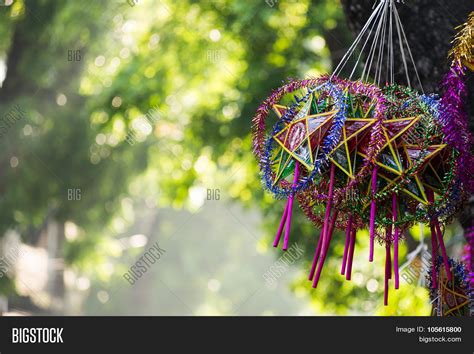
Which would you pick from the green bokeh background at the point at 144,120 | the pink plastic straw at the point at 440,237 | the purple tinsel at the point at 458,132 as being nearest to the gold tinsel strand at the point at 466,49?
the purple tinsel at the point at 458,132

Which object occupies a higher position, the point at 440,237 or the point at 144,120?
the point at 144,120

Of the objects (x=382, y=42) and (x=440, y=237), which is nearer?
(x=440, y=237)

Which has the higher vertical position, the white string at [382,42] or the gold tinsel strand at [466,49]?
the white string at [382,42]

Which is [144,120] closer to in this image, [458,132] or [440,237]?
[440,237]

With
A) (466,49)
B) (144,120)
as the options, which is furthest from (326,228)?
(144,120)

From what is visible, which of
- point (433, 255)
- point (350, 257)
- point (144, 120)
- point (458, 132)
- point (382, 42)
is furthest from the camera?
point (144, 120)

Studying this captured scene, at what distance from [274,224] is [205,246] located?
75.7 ft

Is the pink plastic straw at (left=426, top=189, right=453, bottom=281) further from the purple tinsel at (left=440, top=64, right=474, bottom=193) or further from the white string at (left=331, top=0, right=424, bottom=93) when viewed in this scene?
the white string at (left=331, top=0, right=424, bottom=93)

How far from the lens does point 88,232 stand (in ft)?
46.0

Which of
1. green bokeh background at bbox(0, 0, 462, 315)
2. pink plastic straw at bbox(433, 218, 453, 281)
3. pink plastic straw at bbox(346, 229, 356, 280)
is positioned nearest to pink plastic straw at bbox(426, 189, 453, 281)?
pink plastic straw at bbox(433, 218, 453, 281)

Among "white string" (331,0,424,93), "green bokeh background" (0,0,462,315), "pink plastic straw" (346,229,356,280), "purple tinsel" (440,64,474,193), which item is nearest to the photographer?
"purple tinsel" (440,64,474,193)

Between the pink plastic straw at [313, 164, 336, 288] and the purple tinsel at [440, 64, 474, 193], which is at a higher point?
the purple tinsel at [440, 64, 474, 193]

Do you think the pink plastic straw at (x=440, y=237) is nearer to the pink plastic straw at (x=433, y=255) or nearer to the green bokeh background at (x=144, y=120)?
the pink plastic straw at (x=433, y=255)
